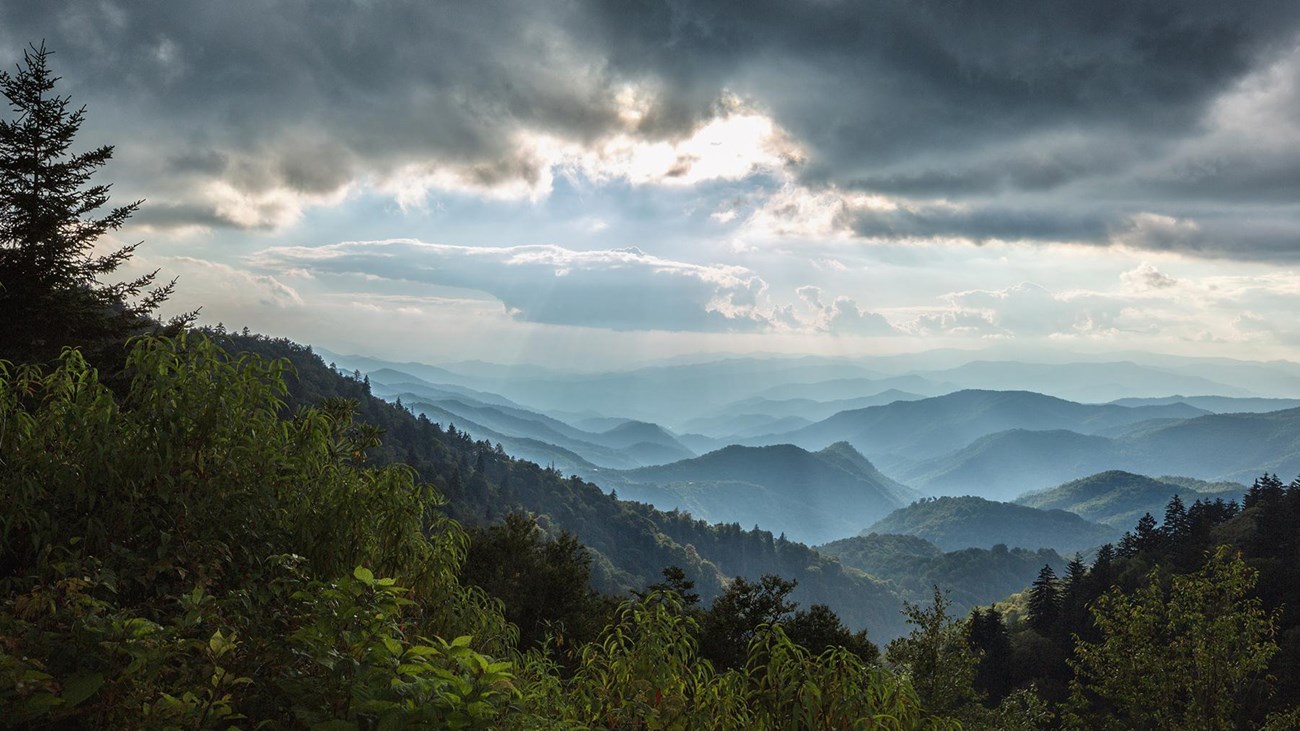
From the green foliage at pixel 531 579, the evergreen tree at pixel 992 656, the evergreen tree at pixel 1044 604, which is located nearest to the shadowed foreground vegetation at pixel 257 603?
the green foliage at pixel 531 579

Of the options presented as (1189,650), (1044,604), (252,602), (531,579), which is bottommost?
(1044,604)

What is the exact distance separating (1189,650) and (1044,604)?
82.5 m

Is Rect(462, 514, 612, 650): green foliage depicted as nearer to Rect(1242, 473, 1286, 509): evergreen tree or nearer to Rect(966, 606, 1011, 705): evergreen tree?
Rect(966, 606, 1011, 705): evergreen tree

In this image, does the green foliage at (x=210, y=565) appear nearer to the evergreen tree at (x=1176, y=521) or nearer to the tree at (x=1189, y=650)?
the tree at (x=1189, y=650)

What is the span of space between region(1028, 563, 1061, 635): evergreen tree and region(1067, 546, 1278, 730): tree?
76.6m

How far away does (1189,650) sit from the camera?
19188mm

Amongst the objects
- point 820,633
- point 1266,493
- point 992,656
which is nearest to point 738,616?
point 820,633

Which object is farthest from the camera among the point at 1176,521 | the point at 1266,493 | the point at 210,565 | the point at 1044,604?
the point at 1176,521

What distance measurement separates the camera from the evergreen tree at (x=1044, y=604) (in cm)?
8612

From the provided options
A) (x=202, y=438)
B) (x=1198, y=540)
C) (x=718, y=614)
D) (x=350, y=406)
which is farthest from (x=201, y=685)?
(x=1198, y=540)

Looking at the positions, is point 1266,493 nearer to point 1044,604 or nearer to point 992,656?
point 1044,604

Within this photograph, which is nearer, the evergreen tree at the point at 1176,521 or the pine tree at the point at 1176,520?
the evergreen tree at the point at 1176,521

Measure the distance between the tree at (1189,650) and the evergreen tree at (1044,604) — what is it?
76639 millimetres

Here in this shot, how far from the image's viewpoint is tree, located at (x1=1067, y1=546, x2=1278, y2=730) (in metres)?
18.3
